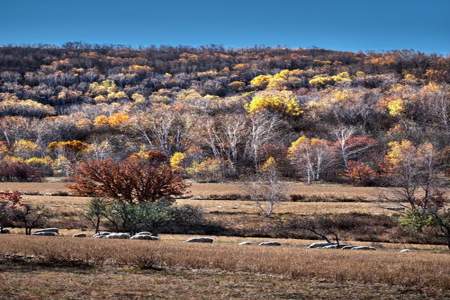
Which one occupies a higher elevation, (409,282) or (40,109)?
(40,109)

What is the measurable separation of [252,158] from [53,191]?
175 feet

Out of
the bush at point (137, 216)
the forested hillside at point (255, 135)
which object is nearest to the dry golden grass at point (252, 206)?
the bush at point (137, 216)

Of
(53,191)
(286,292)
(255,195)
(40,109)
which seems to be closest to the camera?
(286,292)

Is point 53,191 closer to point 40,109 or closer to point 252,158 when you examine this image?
point 252,158

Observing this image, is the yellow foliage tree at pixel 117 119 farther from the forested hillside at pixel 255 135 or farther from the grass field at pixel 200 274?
the grass field at pixel 200 274

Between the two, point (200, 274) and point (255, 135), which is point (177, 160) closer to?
point (255, 135)

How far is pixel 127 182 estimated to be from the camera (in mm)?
63500

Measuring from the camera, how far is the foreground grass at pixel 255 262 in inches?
968

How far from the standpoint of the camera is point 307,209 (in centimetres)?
6500

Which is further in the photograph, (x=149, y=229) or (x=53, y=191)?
(x=53, y=191)

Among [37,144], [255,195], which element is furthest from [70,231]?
[37,144]

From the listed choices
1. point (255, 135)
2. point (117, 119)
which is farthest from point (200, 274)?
point (117, 119)

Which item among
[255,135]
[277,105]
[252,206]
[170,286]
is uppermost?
[277,105]

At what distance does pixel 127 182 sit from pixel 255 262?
3807 cm
